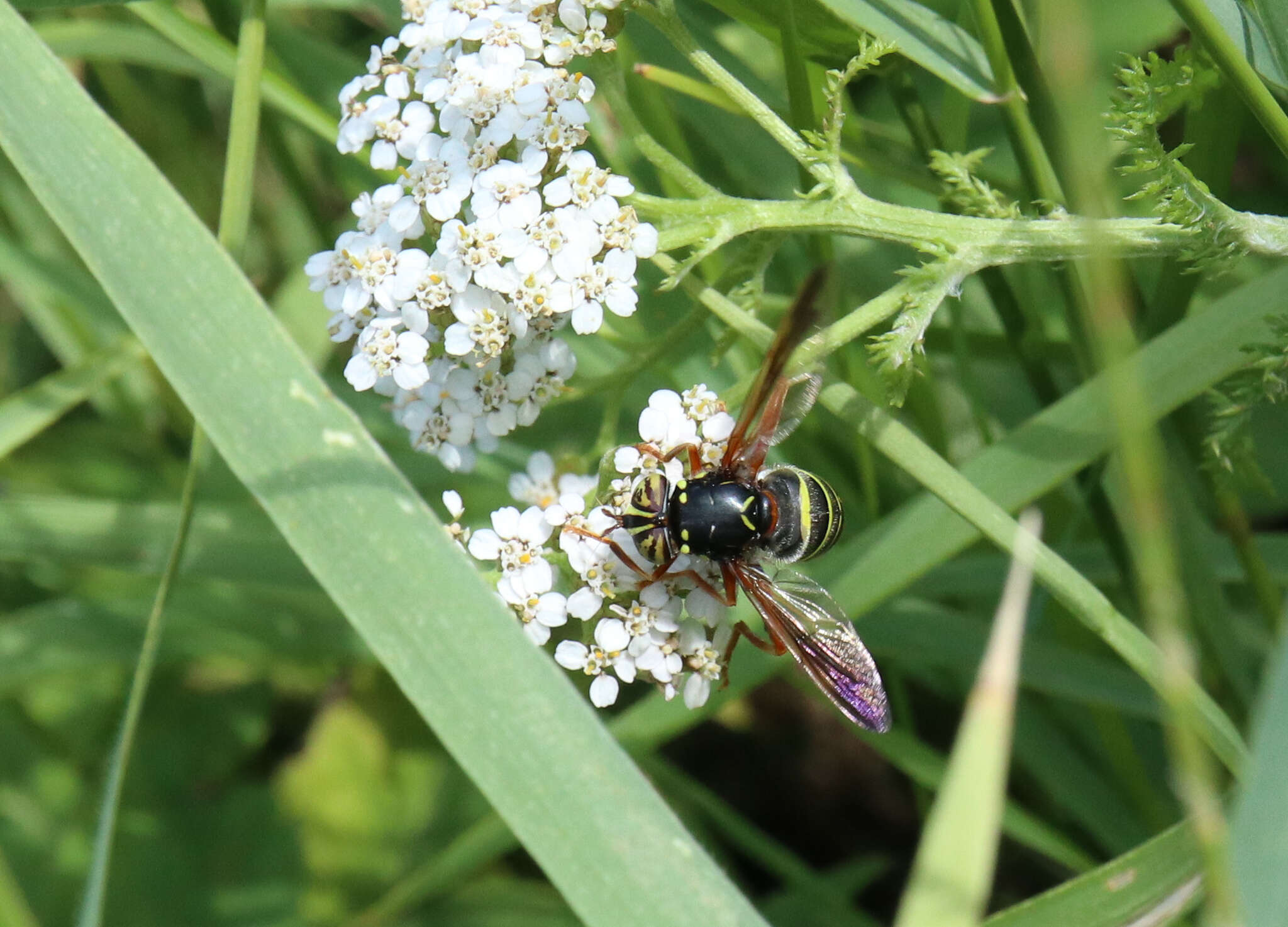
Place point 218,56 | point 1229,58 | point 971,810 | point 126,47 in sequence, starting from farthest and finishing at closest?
point 126,47, point 218,56, point 1229,58, point 971,810

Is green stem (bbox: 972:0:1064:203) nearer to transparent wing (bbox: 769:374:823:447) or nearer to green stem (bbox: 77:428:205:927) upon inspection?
transparent wing (bbox: 769:374:823:447)

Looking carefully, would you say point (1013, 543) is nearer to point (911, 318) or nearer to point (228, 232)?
point (911, 318)

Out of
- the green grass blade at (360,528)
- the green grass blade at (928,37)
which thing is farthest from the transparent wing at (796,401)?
the green grass blade at (360,528)

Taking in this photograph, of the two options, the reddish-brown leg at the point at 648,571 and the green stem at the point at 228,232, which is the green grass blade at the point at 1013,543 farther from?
the green stem at the point at 228,232

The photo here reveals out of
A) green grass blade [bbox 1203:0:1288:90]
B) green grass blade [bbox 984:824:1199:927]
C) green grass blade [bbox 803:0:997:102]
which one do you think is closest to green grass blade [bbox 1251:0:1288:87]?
green grass blade [bbox 1203:0:1288:90]

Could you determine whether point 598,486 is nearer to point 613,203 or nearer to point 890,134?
point 613,203

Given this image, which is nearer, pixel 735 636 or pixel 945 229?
pixel 945 229

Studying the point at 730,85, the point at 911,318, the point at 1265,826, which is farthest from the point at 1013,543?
the point at 730,85
